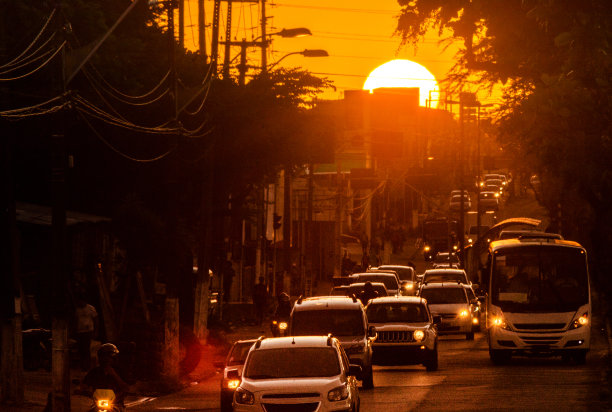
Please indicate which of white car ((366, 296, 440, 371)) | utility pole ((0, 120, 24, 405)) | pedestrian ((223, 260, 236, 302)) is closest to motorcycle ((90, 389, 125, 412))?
utility pole ((0, 120, 24, 405))

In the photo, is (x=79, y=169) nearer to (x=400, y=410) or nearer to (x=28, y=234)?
(x=28, y=234)

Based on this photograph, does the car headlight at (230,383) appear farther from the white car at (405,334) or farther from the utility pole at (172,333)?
the white car at (405,334)

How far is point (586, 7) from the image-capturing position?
12.6 meters

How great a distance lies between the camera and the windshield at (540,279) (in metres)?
33.2

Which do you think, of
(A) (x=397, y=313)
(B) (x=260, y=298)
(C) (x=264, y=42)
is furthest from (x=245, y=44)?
(A) (x=397, y=313)

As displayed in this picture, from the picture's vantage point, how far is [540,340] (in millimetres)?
32781

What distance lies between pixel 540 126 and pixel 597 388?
5311mm

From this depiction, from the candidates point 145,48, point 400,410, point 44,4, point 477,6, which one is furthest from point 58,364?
point 145,48

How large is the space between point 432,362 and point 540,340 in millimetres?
3027

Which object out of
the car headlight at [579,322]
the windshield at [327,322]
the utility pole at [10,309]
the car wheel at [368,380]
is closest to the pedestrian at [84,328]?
the windshield at [327,322]

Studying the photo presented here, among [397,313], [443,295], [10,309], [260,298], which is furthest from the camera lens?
[260,298]

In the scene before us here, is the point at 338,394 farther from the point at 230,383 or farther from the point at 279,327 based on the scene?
the point at 279,327

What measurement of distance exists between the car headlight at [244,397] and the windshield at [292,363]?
467 millimetres

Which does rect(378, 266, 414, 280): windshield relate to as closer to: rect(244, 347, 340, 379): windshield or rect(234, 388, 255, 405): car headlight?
rect(244, 347, 340, 379): windshield
